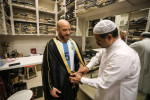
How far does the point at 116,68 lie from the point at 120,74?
6 centimetres

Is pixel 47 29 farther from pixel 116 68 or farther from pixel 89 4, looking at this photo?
pixel 116 68

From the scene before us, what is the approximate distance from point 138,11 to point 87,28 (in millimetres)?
1295

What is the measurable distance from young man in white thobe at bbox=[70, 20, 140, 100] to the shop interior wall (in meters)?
2.22

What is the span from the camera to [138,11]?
1.23m

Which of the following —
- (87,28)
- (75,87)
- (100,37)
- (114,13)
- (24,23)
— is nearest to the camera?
(100,37)

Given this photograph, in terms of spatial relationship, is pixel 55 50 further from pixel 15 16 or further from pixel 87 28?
pixel 15 16

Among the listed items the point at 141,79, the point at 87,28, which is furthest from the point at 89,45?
the point at 141,79

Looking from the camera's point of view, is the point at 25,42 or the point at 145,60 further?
the point at 25,42

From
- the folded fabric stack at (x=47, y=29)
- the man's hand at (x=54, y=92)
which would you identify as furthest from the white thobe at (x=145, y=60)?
the folded fabric stack at (x=47, y=29)

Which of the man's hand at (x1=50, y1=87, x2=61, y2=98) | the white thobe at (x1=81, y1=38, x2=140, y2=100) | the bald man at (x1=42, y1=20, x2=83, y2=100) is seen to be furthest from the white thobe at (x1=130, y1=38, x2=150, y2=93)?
the man's hand at (x1=50, y1=87, x2=61, y2=98)

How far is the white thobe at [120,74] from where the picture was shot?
0.60m

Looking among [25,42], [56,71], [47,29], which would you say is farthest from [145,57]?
[25,42]

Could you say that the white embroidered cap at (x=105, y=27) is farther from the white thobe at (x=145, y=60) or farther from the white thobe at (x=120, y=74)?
the white thobe at (x=145, y=60)

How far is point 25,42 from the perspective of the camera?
2.95 metres
